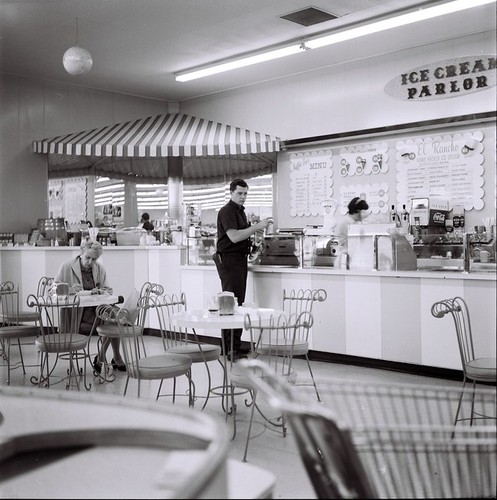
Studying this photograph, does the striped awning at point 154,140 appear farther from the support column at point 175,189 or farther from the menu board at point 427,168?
the menu board at point 427,168

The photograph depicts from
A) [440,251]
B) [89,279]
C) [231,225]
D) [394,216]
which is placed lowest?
[89,279]

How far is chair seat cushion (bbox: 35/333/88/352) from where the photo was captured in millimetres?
4773

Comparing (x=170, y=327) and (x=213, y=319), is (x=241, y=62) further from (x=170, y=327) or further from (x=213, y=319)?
(x=213, y=319)

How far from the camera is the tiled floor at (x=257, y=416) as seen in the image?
327 cm

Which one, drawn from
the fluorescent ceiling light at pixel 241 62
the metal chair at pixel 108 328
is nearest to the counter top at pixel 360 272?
the metal chair at pixel 108 328

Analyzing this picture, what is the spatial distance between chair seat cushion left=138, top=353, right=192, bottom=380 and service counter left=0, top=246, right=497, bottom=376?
1946 millimetres

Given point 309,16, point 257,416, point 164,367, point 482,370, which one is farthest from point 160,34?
point 482,370

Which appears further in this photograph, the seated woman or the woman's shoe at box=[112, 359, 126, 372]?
the woman's shoe at box=[112, 359, 126, 372]

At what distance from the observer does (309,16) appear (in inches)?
238

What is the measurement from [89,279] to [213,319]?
7.01ft

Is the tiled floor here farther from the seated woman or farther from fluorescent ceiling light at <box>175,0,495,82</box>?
fluorescent ceiling light at <box>175,0,495,82</box>

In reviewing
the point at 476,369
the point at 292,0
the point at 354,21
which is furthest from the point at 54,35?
the point at 476,369

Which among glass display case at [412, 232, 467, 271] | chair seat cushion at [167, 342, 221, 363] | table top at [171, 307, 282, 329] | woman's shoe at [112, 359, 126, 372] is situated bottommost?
woman's shoe at [112, 359, 126, 372]

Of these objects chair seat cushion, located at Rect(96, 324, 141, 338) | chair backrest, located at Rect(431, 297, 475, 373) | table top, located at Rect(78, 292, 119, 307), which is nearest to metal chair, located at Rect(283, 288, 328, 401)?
chair backrest, located at Rect(431, 297, 475, 373)
